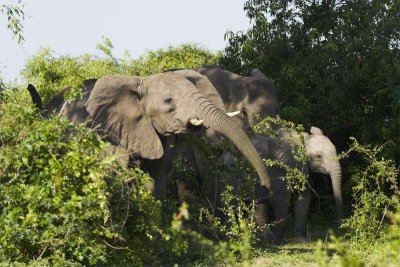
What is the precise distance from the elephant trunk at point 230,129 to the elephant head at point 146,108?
A: 0.06 feet

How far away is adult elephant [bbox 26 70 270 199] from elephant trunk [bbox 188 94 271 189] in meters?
0.03

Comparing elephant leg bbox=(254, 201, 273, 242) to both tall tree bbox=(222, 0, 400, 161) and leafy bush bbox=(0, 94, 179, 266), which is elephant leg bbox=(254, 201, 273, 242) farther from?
leafy bush bbox=(0, 94, 179, 266)

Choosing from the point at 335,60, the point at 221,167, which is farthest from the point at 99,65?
the point at 221,167

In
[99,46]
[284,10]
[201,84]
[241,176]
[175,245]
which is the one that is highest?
[99,46]

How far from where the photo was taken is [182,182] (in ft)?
41.9

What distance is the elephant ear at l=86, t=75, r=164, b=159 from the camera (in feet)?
34.2

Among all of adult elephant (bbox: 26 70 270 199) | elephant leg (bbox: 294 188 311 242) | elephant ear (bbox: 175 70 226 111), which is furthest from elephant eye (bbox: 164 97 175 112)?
elephant leg (bbox: 294 188 311 242)

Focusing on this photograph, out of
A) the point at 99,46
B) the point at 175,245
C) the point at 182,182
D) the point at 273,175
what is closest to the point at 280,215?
the point at 273,175

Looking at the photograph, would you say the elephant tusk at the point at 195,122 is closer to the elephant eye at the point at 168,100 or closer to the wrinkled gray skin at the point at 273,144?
the elephant eye at the point at 168,100

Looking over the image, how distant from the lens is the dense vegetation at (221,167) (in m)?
7.87

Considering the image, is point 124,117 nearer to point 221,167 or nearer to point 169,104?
point 169,104

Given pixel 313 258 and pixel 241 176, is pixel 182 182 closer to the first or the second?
pixel 241 176

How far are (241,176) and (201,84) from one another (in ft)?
4.00

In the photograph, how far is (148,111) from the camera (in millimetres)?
10547
